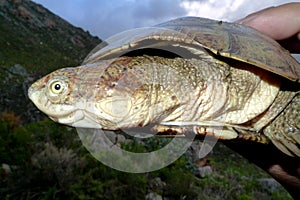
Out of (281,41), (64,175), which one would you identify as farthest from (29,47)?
(281,41)

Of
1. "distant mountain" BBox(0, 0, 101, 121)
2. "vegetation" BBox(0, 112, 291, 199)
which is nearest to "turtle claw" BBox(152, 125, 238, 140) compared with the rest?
"vegetation" BBox(0, 112, 291, 199)

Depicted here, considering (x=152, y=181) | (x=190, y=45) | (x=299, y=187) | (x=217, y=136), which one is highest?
(x=190, y=45)

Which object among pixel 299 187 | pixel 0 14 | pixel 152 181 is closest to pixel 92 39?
pixel 0 14

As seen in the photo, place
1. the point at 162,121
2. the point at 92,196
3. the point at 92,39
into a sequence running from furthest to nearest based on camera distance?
1. the point at 92,39
2. the point at 92,196
3. the point at 162,121

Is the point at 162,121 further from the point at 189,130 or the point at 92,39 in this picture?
the point at 92,39

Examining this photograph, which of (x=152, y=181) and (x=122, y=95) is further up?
(x=122, y=95)

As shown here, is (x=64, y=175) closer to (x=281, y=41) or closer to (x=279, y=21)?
(x=281, y=41)

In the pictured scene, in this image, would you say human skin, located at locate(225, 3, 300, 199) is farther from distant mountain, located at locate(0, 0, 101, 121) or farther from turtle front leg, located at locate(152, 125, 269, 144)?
distant mountain, located at locate(0, 0, 101, 121)
